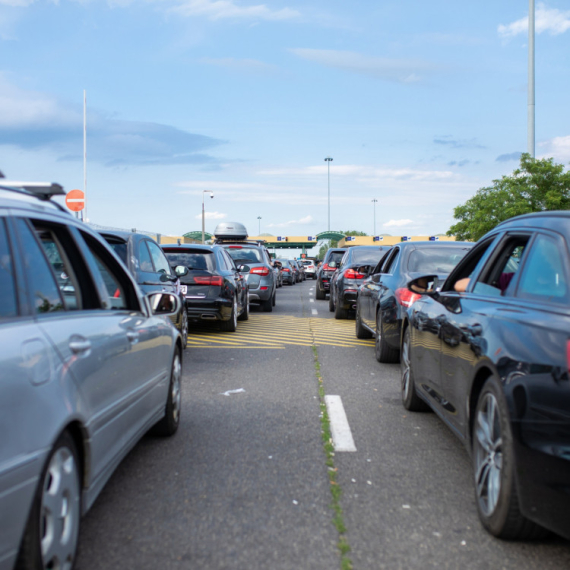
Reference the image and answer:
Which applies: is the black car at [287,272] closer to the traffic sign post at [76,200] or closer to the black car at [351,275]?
the black car at [351,275]

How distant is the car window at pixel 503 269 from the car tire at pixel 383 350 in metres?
4.34

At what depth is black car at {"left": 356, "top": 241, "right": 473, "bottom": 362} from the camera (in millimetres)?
8492

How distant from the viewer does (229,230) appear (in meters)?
27.3

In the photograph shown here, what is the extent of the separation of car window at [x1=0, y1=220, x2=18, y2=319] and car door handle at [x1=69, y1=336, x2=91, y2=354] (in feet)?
1.22

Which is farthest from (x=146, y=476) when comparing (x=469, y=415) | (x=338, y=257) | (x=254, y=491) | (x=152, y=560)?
(x=338, y=257)

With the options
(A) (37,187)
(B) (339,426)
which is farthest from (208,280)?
(A) (37,187)

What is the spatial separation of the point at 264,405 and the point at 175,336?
4.59 feet

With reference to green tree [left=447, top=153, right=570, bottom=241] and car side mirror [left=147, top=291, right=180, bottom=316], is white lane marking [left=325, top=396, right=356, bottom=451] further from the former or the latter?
green tree [left=447, top=153, right=570, bottom=241]

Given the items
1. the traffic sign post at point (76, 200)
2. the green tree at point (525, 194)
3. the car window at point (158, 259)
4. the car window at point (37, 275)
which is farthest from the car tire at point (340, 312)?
the green tree at point (525, 194)

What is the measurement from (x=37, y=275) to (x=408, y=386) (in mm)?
4017

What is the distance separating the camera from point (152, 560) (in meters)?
3.18

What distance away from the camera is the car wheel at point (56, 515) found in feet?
7.97

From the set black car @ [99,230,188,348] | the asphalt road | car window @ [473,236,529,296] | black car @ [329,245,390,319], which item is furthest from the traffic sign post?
car window @ [473,236,529,296]

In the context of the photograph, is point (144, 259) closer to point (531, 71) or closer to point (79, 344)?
point (79, 344)
